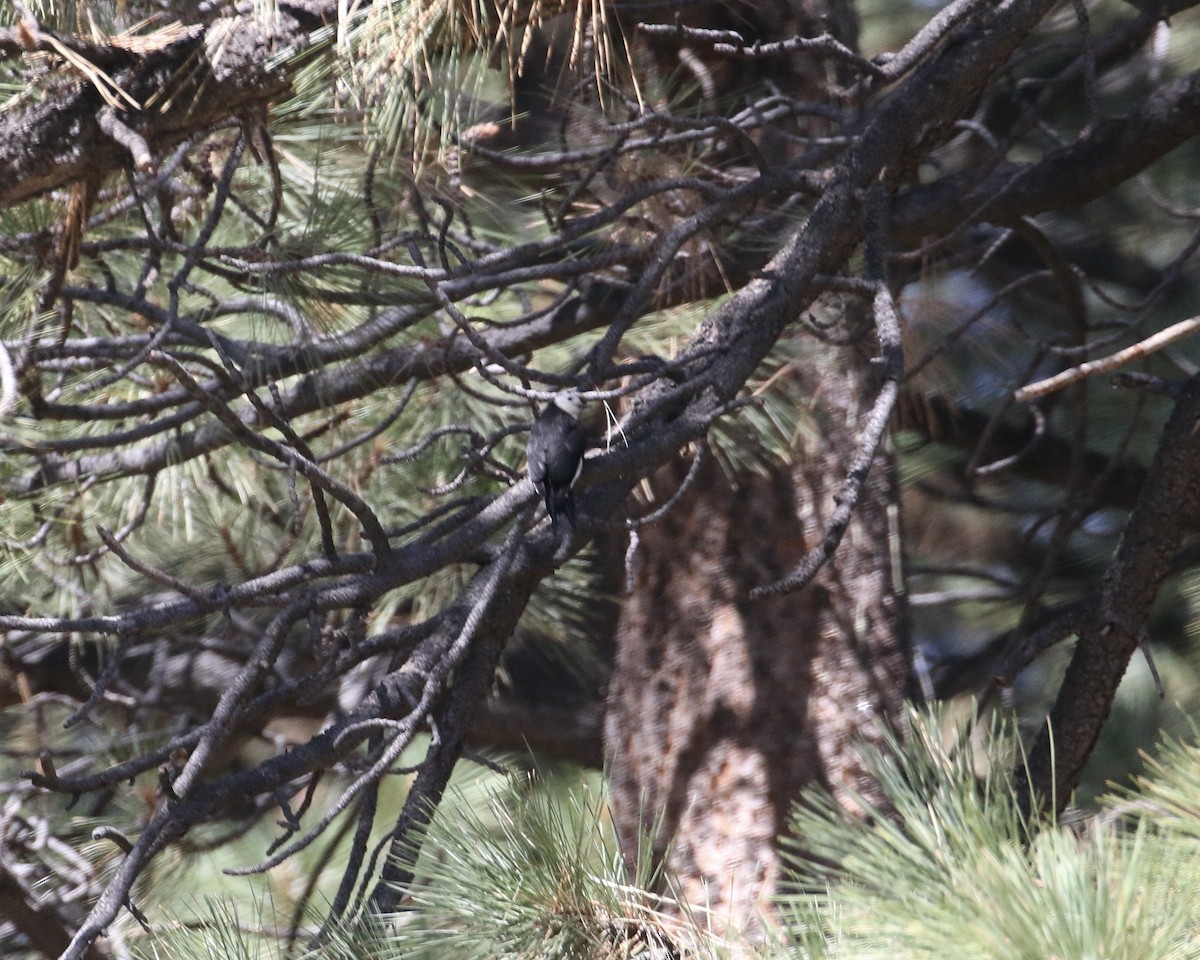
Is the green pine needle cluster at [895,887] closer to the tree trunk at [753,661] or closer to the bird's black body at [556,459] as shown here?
the bird's black body at [556,459]

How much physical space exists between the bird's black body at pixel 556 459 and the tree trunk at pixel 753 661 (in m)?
0.41

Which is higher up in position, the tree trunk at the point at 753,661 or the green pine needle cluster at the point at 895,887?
the tree trunk at the point at 753,661

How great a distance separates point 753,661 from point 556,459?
2.12ft

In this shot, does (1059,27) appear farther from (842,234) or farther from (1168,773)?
(1168,773)

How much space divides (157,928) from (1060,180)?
147 centimetres

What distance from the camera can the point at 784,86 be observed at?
2.09 m

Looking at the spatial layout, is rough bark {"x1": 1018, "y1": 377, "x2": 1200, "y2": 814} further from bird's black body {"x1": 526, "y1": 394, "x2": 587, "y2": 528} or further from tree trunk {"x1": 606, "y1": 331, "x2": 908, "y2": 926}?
bird's black body {"x1": 526, "y1": 394, "x2": 587, "y2": 528}

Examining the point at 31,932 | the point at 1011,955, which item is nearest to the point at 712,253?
the point at 1011,955

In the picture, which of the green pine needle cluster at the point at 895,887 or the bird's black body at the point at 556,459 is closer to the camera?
the green pine needle cluster at the point at 895,887

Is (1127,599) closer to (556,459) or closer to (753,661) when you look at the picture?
(753,661)

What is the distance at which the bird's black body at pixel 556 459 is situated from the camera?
4.20 feet

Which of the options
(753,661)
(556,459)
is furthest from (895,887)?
(753,661)

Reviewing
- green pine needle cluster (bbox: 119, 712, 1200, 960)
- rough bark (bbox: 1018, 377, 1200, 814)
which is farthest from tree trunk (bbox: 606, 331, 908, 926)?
green pine needle cluster (bbox: 119, 712, 1200, 960)

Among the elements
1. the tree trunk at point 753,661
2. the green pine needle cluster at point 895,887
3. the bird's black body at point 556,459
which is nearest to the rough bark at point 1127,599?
the tree trunk at point 753,661
